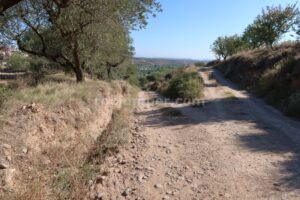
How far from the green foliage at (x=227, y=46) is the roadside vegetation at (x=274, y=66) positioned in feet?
13.5

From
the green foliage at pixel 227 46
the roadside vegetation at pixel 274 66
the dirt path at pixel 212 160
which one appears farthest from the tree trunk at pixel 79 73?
the green foliage at pixel 227 46

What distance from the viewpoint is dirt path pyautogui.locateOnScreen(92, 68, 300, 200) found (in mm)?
6508

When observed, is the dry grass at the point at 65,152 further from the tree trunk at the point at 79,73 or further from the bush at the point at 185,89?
the bush at the point at 185,89

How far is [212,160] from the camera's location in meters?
8.19

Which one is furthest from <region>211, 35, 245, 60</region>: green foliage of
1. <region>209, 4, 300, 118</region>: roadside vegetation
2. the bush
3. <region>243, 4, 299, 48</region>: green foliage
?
the bush

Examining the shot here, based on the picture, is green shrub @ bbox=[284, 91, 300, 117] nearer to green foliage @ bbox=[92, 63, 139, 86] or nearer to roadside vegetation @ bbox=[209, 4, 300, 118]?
roadside vegetation @ bbox=[209, 4, 300, 118]

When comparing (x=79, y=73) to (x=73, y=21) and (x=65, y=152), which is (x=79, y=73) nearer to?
(x=73, y=21)

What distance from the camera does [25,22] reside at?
51.3ft

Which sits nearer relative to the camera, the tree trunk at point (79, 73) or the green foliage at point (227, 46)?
the tree trunk at point (79, 73)

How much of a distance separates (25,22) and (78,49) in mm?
3656

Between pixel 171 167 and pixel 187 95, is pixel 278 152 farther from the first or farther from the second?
pixel 187 95

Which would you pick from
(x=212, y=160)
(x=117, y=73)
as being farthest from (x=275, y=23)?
(x=212, y=160)

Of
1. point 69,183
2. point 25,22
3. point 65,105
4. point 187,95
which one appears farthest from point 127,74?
point 69,183

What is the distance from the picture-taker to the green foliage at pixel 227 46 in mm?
73812
